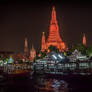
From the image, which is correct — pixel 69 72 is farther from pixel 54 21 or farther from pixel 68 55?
pixel 54 21

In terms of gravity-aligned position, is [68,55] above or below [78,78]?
above

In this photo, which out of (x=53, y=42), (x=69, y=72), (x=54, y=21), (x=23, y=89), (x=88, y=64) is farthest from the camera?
(x=54, y=21)

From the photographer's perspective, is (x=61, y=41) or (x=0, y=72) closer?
(x=0, y=72)

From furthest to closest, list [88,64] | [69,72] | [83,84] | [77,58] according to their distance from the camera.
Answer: [77,58] → [88,64] → [69,72] → [83,84]

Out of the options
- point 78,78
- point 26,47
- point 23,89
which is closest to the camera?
point 23,89

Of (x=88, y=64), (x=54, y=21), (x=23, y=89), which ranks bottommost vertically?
(x=23, y=89)

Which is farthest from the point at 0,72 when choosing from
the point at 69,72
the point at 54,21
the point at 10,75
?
the point at 54,21

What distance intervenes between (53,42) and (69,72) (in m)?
29.5

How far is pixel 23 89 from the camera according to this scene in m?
23.6

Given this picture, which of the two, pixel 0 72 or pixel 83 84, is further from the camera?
pixel 0 72

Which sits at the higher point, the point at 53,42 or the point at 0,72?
the point at 53,42

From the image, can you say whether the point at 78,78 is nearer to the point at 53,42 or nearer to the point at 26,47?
the point at 53,42

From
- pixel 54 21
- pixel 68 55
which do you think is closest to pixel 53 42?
pixel 54 21

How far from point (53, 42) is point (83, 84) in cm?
3706
